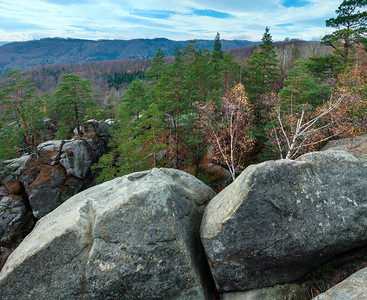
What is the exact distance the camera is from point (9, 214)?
24812mm

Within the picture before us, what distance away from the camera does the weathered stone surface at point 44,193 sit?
2550cm

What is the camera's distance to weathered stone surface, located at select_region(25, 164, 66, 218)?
25500 millimetres

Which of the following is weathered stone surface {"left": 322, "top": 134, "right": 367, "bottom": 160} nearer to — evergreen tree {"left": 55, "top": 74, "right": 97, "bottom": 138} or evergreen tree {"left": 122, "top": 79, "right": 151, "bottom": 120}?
evergreen tree {"left": 122, "top": 79, "right": 151, "bottom": 120}

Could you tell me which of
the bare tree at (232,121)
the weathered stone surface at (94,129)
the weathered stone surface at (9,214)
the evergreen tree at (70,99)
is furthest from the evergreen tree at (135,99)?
the weathered stone surface at (9,214)

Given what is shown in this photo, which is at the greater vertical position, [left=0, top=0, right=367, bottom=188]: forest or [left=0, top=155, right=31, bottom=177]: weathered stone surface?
[left=0, top=0, right=367, bottom=188]: forest

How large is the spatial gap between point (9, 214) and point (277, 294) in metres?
29.8

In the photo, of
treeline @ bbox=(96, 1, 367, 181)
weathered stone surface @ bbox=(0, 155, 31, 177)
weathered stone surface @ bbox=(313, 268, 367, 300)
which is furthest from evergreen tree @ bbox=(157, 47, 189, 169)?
weathered stone surface @ bbox=(0, 155, 31, 177)

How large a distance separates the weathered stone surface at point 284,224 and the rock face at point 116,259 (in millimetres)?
1151

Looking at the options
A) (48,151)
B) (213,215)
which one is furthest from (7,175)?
(213,215)

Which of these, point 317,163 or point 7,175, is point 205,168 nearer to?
point 317,163

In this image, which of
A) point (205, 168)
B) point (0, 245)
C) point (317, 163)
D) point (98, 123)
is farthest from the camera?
point (98, 123)

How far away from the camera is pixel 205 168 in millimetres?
24984

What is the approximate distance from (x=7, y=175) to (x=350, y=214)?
35.6 m

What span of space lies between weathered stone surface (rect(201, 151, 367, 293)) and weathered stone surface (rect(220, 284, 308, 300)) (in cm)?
19
